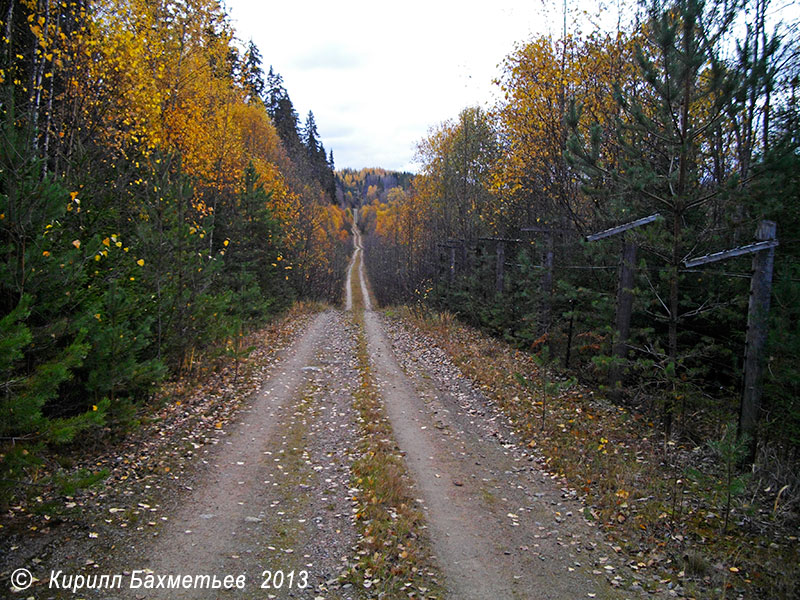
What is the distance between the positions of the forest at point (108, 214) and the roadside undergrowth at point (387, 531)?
336cm

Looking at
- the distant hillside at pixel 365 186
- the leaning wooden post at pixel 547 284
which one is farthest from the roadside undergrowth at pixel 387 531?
the distant hillside at pixel 365 186

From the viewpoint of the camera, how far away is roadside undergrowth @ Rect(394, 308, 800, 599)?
5.05 m

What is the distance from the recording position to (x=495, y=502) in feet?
21.9

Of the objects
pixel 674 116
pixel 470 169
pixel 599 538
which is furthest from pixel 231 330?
pixel 470 169

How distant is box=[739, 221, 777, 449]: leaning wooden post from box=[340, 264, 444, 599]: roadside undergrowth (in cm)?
531

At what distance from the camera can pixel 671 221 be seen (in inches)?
385

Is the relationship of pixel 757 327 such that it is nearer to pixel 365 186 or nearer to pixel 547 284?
pixel 547 284

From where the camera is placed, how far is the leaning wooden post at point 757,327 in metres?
6.99

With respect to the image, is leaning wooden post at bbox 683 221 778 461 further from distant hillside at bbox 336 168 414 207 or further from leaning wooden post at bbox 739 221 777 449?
distant hillside at bbox 336 168 414 207

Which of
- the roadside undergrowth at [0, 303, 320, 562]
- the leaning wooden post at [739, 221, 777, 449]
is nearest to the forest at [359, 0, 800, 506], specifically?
the leaning wooden post at [739, 221, 777, 449]

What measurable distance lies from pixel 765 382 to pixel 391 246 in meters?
45.6

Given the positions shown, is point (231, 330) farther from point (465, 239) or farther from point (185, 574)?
point (465, 239)

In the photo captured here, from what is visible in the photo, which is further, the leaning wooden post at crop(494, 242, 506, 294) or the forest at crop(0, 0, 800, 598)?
the leaning wooden post at crop(494, 242, 506, 294)

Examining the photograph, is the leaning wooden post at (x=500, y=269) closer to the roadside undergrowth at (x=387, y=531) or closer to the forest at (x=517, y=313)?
the forest at (x=517, y=313)
